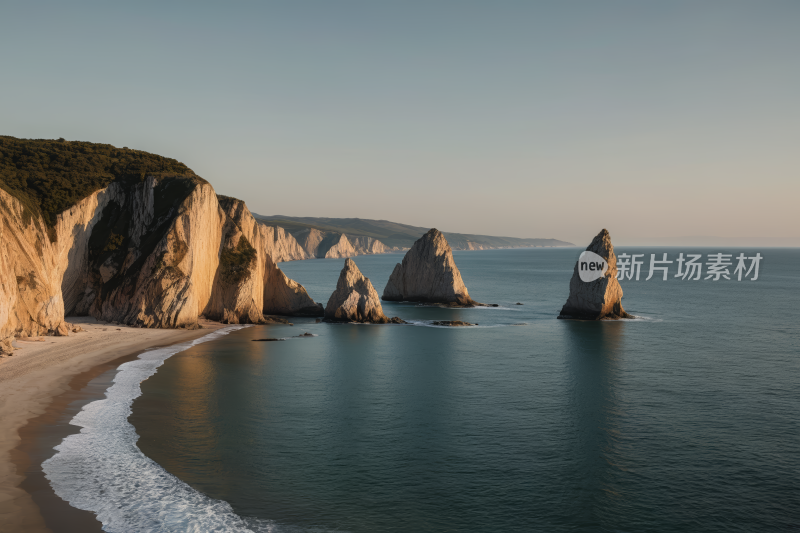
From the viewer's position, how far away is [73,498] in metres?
17.7

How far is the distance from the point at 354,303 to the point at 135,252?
84.7ft

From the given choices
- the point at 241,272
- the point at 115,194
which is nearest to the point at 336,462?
the point at 241,272

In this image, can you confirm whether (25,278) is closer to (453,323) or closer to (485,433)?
(485,433)

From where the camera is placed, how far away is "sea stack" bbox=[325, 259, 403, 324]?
68.3 meters

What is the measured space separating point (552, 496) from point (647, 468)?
523cm

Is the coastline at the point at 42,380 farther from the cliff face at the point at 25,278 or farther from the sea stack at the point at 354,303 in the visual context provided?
the sea stack at the point at 354,303

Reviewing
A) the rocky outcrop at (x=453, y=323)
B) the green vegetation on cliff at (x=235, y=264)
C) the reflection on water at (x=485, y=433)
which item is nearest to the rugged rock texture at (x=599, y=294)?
the rocky outcrop at (x=453, y=323)

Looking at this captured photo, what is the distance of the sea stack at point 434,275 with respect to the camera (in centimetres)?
8875

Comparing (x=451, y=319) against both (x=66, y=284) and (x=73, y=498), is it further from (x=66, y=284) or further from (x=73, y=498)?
(x=73, y=498)

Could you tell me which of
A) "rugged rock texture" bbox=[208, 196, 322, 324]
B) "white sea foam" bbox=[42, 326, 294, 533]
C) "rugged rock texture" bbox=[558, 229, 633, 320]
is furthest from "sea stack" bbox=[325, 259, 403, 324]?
"white sea foam" bbox=[42, 326, 294, 533]

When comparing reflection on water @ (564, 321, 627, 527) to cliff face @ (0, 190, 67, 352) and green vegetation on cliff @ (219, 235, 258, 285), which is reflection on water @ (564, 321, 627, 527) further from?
cliff face @ (0, 190, 67, 352)

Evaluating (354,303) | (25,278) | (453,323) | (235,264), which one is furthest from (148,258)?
(453,323)

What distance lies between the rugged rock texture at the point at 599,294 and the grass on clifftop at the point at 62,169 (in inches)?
2055

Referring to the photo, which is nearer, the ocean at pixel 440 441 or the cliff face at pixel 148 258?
the ocean at pixel 440 441
